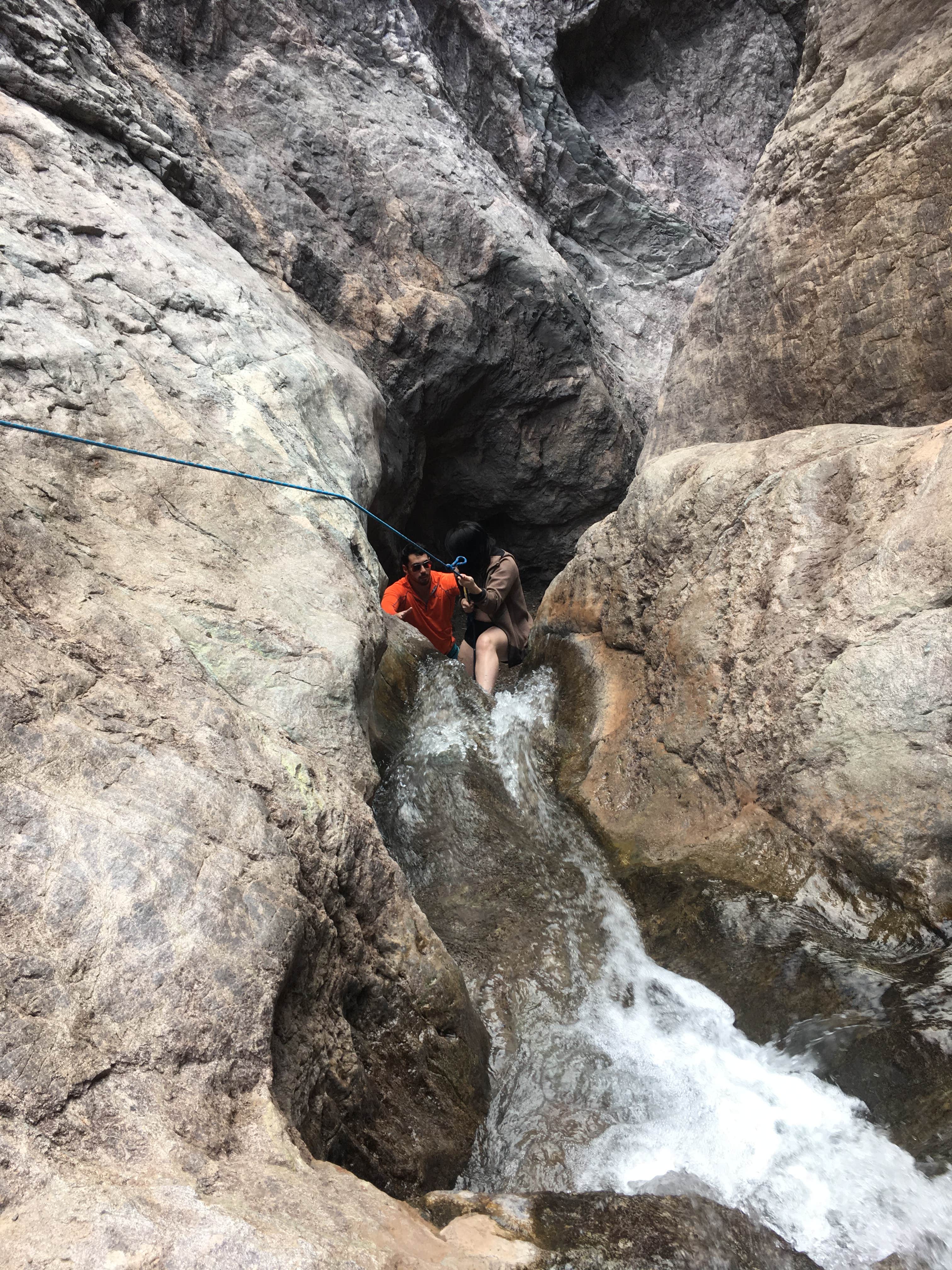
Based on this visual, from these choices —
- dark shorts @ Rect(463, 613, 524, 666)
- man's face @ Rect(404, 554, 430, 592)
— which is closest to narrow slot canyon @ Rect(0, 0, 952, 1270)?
dark shorts @ Rect(463, 613, 524, 666)

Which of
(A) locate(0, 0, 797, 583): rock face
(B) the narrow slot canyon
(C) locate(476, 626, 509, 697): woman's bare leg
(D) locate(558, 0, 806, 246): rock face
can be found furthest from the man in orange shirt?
(D) locate(558, 0, 806, 246): rock face

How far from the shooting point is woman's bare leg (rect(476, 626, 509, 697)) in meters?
6.11

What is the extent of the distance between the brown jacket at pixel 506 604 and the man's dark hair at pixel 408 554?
0.55 meters

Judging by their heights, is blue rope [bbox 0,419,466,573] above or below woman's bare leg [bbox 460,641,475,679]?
above

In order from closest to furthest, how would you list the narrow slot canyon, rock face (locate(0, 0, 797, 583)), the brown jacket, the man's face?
the narrow slot canyon
the man's face
the brown jacket
rock face (locate(0, 0, 797, 583))

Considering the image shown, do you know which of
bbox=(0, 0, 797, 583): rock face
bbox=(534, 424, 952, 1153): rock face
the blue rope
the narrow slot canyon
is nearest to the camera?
the narrow slot canyon

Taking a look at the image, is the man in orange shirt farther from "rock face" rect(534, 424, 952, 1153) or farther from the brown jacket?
"rock face" rect(534, 424, 952, 1153)

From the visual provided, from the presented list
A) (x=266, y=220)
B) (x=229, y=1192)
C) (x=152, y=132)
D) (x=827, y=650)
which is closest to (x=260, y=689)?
(x=229, y=1192)

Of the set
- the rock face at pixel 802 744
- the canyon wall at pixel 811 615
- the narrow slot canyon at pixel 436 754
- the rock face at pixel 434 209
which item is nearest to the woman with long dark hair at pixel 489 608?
the narrow slot canyon at pixel 436 754

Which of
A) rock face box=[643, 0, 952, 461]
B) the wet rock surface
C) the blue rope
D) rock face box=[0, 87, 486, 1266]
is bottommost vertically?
the wet rock surface

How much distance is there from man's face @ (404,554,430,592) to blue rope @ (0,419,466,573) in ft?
3.81

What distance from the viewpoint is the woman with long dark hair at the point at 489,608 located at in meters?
6.23

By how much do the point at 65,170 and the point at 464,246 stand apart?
4072 mm

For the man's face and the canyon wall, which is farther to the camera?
the man's face
